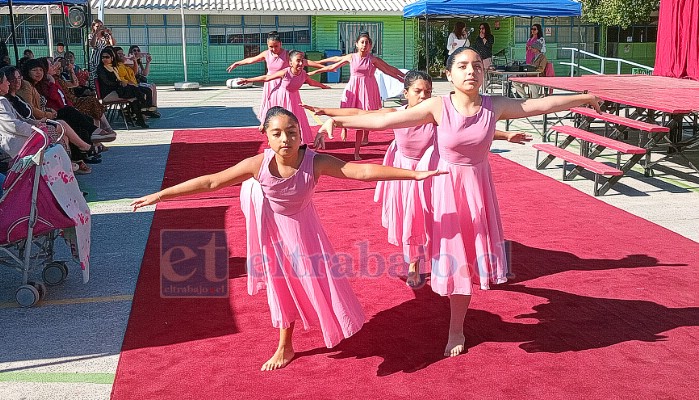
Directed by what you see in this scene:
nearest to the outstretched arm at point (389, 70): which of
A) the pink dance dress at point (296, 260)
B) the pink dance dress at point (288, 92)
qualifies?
the pink dance dress at point (288, 92)

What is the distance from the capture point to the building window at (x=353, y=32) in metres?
30.6

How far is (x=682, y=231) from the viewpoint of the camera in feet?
24.1

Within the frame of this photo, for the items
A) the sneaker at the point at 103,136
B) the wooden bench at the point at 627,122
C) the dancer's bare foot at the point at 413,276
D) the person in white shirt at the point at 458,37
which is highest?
the person in white shirt at the point at 458,37

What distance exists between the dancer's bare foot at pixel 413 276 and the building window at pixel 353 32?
2537cm

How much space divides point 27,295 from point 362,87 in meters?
7.26

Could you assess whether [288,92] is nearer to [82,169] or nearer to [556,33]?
[82,169]

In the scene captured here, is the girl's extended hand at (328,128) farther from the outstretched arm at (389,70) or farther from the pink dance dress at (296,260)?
the outstretched arm at (389,70)

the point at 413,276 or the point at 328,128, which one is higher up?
the point at 328,128

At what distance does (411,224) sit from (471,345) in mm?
1261

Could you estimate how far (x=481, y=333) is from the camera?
4891mm

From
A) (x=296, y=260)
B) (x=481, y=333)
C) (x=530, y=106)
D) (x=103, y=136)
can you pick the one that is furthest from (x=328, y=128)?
(x=103, y=136)

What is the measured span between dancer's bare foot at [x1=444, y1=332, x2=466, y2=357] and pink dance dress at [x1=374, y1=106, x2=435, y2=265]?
3.69 ft

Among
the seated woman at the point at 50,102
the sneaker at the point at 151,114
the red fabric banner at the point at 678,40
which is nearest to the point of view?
the seated woman at the point at 50,102

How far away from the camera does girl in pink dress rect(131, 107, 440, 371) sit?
4227mm
